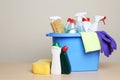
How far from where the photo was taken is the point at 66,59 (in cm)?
93

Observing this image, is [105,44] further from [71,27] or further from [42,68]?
[42,68]

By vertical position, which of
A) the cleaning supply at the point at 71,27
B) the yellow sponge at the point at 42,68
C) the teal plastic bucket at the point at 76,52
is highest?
the cleaning supply at the point at 71,27

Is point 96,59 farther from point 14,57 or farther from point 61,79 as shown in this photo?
point 14,57

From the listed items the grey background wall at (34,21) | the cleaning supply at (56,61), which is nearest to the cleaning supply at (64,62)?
the cleaning supply at (56,61)

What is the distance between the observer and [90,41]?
0.97 meters

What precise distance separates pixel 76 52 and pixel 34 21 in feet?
1.98

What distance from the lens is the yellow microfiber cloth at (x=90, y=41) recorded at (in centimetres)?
96

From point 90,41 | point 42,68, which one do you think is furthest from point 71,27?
point 42,68

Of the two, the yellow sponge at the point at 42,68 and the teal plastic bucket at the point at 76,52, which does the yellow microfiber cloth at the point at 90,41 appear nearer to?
the teal plastic bucket at the point at 76,52

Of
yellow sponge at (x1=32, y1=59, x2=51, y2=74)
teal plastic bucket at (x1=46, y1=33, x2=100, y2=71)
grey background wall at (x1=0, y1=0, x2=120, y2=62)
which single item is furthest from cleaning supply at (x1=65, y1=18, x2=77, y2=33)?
grey background wall at (x1=0, y1=0, x2=120, y2=62)

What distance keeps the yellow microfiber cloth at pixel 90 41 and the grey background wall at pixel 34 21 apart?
1.78 ft

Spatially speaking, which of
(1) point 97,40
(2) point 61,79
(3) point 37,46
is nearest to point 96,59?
(1) point 97,40

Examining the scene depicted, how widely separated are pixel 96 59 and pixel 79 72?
0.10 meters

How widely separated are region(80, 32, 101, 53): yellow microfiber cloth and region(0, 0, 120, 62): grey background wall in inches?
21.4
